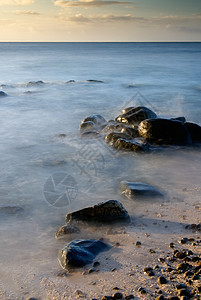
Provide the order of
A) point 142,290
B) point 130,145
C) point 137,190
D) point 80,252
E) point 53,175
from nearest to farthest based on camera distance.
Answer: point 142,290, point 80,252, point 137,190, point 53,175, point 130,145

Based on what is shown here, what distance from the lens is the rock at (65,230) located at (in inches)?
175

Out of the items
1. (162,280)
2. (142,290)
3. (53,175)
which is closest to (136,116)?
(53,175)

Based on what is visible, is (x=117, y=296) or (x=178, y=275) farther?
(x=178, y=275)

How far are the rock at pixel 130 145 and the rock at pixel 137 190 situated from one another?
210 cm

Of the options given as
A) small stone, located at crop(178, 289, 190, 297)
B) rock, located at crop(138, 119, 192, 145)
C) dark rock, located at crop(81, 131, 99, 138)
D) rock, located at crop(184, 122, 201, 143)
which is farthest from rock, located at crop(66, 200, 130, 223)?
dark rock, located at crop(81, 131, 99, 138)

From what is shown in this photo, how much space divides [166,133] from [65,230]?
4.79 meters

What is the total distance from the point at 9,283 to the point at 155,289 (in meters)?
1.49

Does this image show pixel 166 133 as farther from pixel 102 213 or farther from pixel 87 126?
pixel 102 213

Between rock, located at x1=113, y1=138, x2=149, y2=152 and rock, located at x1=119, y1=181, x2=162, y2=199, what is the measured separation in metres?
2.10

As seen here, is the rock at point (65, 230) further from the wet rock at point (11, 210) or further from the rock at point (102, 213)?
the wet rock at point (11, 210)

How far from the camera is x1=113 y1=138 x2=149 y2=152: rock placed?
7932mm

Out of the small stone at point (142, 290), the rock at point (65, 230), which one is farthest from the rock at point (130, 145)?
the small stone at point (142, 290)

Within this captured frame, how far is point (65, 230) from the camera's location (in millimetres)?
4473

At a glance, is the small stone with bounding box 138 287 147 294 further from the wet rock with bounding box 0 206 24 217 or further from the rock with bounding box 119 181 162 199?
the wet rock with bounding box 0 206 24 217
